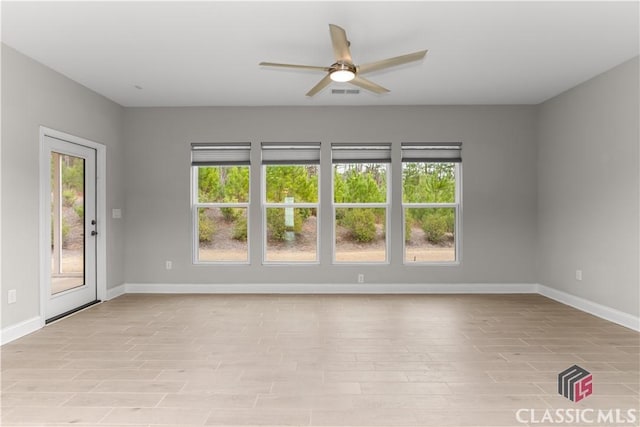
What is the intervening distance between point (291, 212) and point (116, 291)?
9.04ft

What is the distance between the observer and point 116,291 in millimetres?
5562

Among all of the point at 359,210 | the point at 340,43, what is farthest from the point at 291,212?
the point at 340,43

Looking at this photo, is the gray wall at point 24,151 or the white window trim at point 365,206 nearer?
the gray wall at point 24,151

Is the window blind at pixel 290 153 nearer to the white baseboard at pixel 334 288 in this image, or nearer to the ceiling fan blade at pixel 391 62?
the white baseboard at pixel 334 288

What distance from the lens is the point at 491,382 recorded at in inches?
108

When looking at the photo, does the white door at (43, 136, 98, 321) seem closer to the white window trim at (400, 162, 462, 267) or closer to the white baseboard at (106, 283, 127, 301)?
the white baseboard at (106, 283, 127, 301)

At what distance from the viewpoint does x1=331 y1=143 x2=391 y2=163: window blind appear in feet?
19.0

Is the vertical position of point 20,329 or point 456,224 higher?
point 456,224

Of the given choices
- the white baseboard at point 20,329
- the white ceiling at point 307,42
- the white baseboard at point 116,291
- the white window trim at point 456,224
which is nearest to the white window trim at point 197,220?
the white baseboard at point 116,291

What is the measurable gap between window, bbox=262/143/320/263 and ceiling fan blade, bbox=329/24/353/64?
276 centimetres

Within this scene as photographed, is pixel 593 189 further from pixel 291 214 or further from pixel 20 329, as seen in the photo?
pixel 20 329

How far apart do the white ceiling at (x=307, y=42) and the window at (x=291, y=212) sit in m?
1.25

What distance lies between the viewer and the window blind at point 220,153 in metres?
5.82

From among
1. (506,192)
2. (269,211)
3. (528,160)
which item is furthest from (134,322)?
(528,160)
